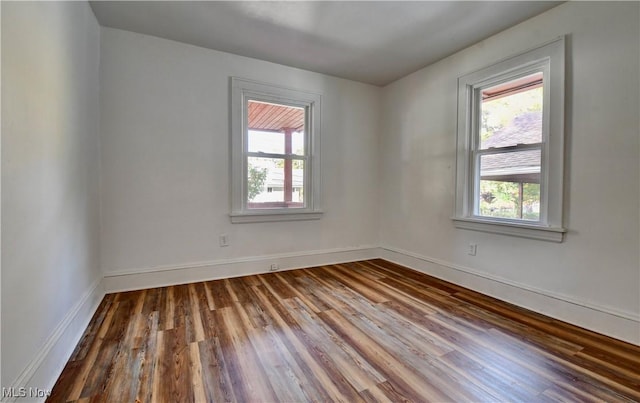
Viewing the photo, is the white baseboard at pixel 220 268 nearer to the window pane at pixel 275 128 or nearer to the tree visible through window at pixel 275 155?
the tree visible through window at pixel 275 155

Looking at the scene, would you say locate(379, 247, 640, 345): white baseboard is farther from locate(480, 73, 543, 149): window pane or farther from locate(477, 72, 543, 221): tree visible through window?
locate(480, 73, 543, 149): window pane

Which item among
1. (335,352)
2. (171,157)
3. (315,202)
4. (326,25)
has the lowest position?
(335,352)

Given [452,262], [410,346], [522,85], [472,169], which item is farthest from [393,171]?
[410,346]

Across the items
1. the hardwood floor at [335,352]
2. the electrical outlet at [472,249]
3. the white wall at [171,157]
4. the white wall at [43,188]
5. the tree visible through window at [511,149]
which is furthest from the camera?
the electrical outlet at [472,249]

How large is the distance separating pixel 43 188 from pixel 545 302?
357 cm

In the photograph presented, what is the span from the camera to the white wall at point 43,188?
120 centimetres

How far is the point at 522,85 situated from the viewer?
269cm

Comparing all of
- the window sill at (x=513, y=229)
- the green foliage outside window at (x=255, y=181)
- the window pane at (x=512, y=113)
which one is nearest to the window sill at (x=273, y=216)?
the green foliage outside window at (x=255, y=181)

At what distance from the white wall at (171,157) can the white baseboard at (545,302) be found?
1.70 m

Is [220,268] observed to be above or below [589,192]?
Answer: below

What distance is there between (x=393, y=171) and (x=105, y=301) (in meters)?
3.56

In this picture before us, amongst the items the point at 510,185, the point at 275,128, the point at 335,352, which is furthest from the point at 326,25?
the point at 335,352

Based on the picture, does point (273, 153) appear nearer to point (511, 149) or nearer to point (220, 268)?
point (220, 268)

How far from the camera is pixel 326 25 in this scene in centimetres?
264
